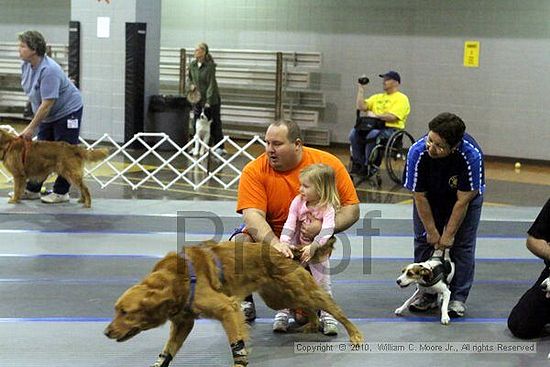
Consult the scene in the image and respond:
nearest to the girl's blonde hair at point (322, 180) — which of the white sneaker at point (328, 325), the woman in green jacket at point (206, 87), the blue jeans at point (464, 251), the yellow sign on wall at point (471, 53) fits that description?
the white sneaker at point (328, 325)

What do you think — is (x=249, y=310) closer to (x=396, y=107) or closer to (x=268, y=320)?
(x=268, y=320)

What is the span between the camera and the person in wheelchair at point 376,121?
10.7 meters

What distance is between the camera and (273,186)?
15.0 ft

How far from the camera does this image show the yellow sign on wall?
45.0 ft

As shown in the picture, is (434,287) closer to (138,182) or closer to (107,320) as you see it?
(107,320)

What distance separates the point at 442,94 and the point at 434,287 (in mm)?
9781

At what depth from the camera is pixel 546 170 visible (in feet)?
42.3

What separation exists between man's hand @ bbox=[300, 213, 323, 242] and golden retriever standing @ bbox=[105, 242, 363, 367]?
0.31m

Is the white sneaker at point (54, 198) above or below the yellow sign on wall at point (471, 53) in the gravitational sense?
below

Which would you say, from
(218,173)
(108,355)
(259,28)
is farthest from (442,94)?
(108,355)

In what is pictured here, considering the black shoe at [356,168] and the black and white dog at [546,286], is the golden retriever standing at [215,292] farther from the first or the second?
the black shoe at [356,168]

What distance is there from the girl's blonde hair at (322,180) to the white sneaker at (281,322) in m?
0.67

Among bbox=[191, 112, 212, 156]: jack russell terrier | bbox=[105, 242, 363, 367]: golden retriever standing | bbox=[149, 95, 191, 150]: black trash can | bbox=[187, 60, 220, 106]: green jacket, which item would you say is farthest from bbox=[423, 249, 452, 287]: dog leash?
bbox=[149, 95, 191, 150]: black trash can

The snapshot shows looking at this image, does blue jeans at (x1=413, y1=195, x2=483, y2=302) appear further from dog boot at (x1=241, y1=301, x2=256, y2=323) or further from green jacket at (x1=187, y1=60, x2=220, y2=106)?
green jacket at (x1=187, y1=60, x2=220, y2=106)
